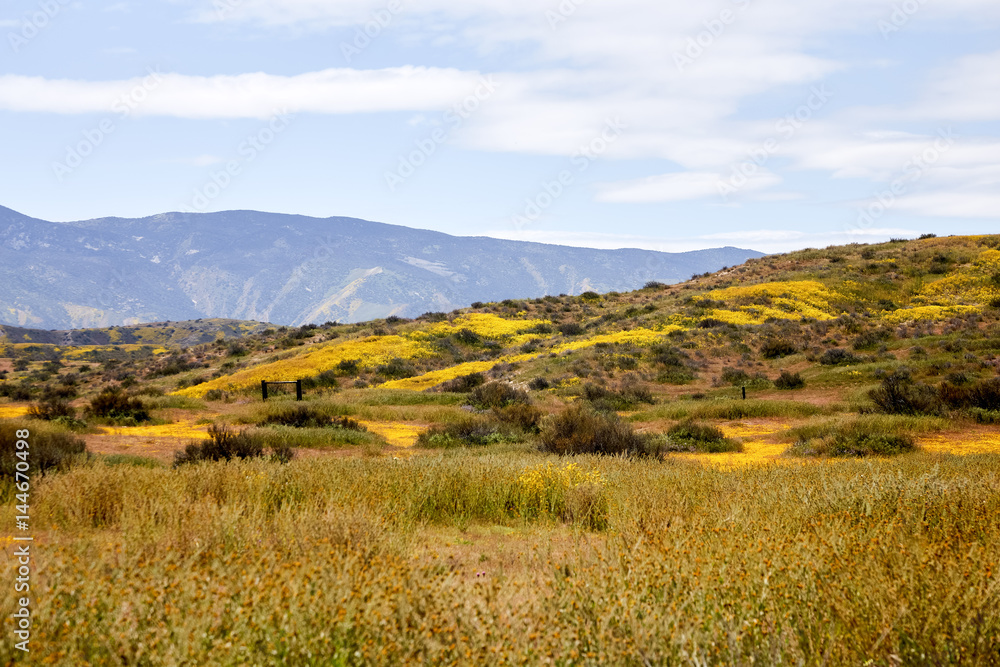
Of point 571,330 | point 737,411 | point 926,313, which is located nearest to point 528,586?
point 737,411

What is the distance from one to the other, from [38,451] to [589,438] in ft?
31.2

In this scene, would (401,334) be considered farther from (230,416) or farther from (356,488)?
(356,488)

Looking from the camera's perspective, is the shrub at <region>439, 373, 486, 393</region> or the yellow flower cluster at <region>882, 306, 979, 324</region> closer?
the shrub at <region>439, 373, 486, 393</region>

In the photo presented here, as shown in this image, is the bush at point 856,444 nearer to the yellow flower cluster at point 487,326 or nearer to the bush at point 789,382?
the bush at point 789,382

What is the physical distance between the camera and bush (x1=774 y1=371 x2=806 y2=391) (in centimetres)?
2652

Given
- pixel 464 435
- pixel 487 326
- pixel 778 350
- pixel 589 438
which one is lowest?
pixel 464 435

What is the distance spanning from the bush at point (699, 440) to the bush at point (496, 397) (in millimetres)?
7026

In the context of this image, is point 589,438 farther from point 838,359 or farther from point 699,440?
point 838,359

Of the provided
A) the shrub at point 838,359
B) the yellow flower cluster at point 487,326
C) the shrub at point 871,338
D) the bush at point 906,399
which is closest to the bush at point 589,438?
the bush at point 906,399

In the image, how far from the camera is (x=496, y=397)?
78.7 ft

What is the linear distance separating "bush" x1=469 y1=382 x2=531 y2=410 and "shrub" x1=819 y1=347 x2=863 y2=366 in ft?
46.4

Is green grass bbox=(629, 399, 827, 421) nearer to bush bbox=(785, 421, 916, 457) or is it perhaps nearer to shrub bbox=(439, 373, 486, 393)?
bush bbox=(785, 421, 916, 457)

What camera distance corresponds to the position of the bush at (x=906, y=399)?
17953 millimetres

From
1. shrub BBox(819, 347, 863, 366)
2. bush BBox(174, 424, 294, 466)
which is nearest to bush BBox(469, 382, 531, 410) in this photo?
bush BBox(174, 424, 294, 466)
